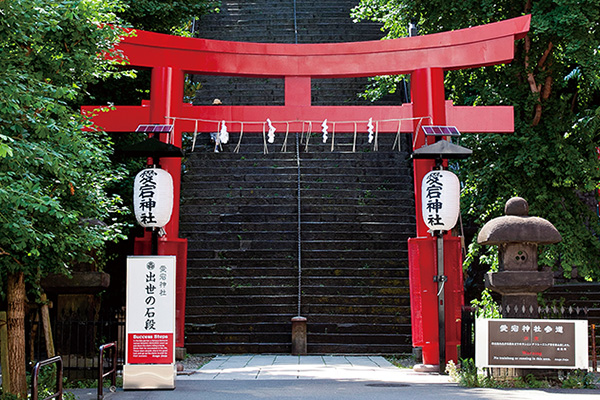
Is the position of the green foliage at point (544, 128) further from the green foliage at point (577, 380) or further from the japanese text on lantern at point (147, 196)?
the japanese text on lantern at point (147, 196)

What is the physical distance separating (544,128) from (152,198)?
7.18 m

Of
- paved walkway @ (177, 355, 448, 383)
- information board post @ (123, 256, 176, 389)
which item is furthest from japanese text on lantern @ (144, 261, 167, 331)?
paved walkway @ (177, 355, 448, 383)

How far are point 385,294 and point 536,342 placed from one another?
6022 mm

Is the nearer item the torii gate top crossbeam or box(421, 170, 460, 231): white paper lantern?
box(421, 170, 460, 231): white paper lantern

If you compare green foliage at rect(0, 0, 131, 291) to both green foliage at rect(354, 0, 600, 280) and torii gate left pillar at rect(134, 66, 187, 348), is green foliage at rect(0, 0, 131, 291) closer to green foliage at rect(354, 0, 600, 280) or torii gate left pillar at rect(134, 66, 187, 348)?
torii gate left pillar at rect(134, 66, 187, 348)

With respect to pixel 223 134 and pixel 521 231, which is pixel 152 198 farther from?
pixel 521 231

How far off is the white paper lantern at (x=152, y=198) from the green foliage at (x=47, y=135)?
0.89m

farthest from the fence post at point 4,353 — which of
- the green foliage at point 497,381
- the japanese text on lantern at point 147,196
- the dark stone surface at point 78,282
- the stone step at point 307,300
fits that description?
the green foliage at point 497,381

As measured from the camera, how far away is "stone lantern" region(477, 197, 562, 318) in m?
10.9

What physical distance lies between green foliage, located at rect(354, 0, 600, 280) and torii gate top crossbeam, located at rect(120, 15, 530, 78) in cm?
98

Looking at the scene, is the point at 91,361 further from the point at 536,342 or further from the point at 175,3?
the point at 175,3

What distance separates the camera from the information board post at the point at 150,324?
10461 millimetres

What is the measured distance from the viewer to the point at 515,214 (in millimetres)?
A: 11391

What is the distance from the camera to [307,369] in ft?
42.1
